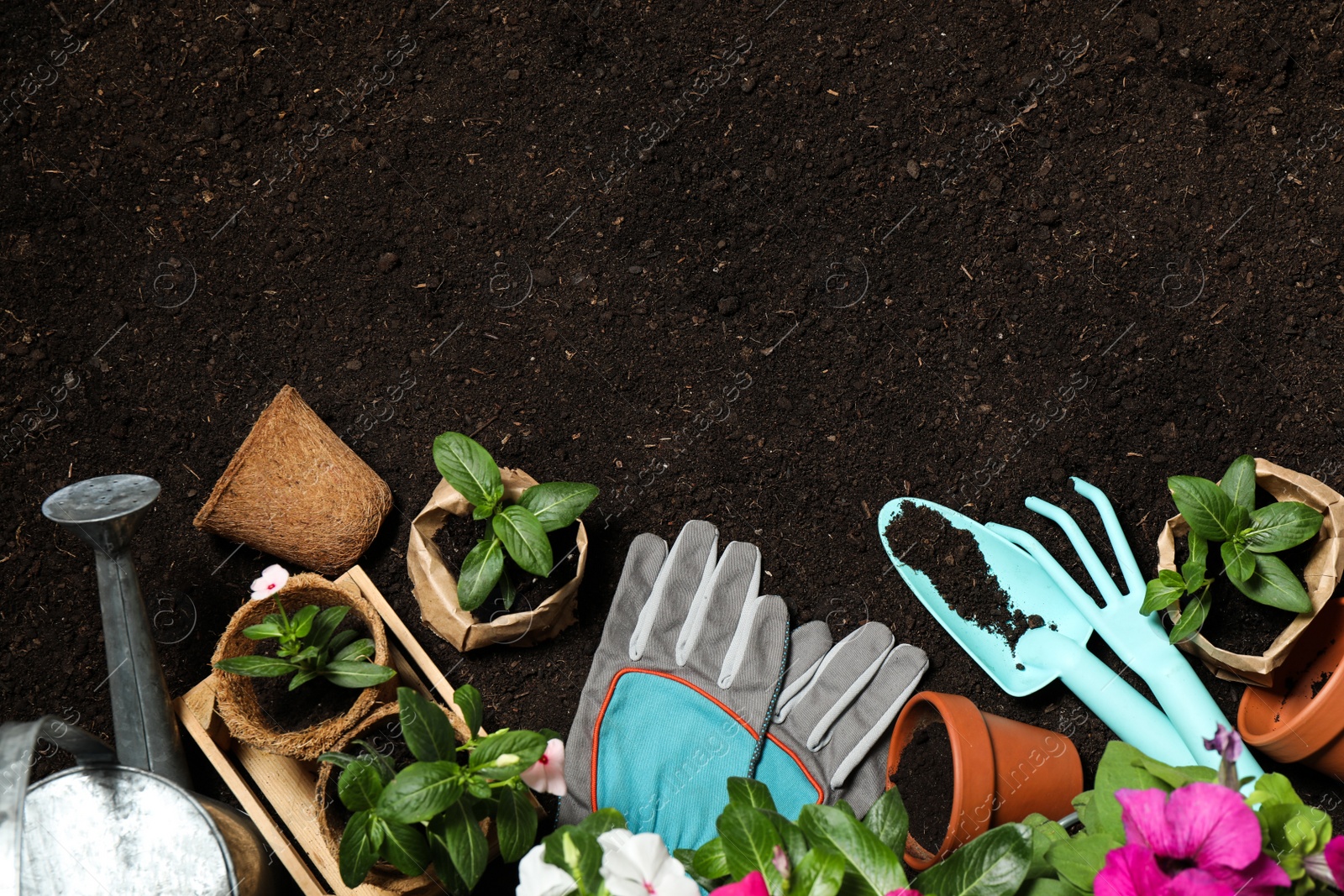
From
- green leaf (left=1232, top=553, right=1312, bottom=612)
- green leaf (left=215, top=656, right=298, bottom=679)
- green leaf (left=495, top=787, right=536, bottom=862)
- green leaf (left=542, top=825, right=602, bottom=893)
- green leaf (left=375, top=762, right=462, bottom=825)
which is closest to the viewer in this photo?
green leaf (left=542, top=825, right=602, bottom=893)

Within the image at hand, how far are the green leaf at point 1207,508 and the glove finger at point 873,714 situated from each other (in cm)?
58

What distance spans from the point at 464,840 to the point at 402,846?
90mm

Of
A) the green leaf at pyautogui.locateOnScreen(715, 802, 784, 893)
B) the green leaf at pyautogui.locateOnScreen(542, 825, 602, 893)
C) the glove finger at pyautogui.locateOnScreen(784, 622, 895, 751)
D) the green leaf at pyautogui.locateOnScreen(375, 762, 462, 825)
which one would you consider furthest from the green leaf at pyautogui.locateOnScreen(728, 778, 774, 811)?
the glove finger at pyautogui.locateOnScreen(784, 622, 895, 751)

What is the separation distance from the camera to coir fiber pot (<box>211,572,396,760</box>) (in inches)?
59.4

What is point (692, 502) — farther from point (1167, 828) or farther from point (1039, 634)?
point (1167, 828)

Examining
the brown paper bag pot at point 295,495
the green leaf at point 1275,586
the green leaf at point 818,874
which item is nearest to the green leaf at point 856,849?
the green leaf at point 818,874

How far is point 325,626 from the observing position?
1567mm

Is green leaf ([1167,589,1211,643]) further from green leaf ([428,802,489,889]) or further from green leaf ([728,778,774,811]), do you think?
green leaf ([428,802,489,889])

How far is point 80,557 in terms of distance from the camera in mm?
1901

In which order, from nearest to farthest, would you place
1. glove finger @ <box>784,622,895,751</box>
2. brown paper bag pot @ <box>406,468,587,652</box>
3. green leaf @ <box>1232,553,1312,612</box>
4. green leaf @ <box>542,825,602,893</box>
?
green leaf @ <box>542,825,602,893</box>
green leaf @ <box>1232,553,1312,612</box>
brown paper bag pot @ <box>406,468,587,652</box>
glove finger @ <box>784,622,895,751</box>

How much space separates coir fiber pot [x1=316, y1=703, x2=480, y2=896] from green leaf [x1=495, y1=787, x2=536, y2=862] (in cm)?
19

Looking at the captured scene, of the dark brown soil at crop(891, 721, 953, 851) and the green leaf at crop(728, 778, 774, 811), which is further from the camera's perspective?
the dark brown soil at crop(891, 721, 953, 851)

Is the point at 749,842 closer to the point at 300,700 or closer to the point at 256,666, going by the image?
the point at 256,666

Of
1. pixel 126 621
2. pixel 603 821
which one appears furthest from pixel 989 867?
pixel 126 621
